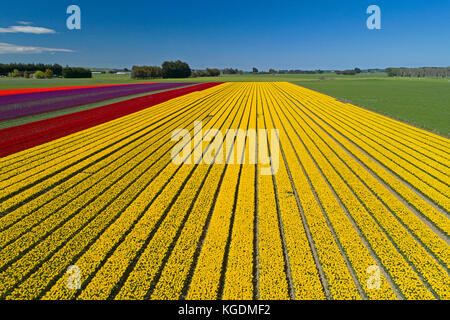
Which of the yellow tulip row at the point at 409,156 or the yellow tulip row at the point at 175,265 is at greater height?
the yellow tulip row at the point at 409,156

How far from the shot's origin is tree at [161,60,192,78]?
437ft

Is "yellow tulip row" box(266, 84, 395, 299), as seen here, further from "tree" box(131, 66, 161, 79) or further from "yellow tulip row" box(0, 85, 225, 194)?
"tree" box(131, 66, 161, 79)

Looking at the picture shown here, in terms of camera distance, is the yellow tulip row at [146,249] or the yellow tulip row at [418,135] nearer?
the yellow tulip row at [146,249]

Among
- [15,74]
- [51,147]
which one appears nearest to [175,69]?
[15,74]

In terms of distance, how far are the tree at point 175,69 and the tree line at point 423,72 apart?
6524 inches

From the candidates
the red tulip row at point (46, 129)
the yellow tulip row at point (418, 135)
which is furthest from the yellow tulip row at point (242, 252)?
the red tulip row at point (46, 129)

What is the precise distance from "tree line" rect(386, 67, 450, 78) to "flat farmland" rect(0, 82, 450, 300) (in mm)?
216689

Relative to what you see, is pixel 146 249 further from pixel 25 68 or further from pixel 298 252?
pixel 25 68

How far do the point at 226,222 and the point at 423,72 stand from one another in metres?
237

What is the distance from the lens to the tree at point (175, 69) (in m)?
133

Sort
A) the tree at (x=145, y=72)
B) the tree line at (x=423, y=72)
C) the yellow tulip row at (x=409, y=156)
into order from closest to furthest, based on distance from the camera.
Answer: the yellow tulip row at (x=409, y=156) < the tree at (x=145, y=72) < the tree line at (x=423, y=72)

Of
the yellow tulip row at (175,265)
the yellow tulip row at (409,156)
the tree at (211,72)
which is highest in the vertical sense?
the tree at (211,72)

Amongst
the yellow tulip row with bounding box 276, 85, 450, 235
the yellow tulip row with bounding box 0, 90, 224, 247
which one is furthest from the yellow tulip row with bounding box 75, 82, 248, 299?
the yellow tulip row with bounding box 276, 85, 450, 235

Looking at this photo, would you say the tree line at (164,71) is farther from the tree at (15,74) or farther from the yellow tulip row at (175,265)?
the yellow tulip row at (175,265)
